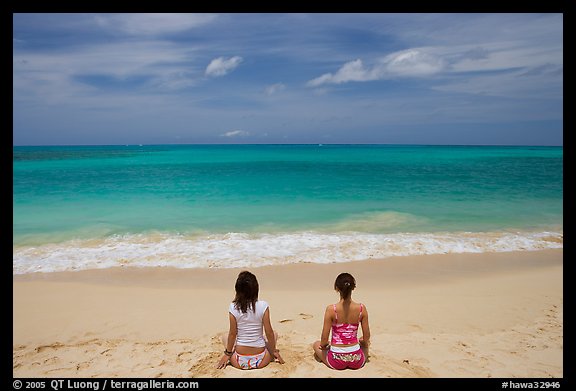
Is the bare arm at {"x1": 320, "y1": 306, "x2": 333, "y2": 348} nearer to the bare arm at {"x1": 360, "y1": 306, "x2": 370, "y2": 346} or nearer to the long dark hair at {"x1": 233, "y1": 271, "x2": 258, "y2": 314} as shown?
the bare arm at {"x1": 360, "y1": 306, "x2": 370, "y2": 346}

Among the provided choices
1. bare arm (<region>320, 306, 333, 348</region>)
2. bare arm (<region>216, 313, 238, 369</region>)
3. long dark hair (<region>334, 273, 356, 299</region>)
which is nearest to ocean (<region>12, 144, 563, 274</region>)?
bare arm (<region>216, 313, 238, 369</region>)

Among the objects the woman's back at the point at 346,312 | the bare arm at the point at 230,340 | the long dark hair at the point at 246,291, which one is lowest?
the bare arm at the point at 230,340

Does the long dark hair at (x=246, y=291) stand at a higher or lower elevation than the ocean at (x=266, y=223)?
higher

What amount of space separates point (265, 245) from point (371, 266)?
291 cm

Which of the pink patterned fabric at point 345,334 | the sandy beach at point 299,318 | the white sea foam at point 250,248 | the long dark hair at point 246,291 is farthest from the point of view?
the white sea foam at point 250,248

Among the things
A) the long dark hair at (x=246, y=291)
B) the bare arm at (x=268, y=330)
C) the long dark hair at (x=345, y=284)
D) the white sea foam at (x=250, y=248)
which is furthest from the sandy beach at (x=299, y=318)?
the long dark hair at (x=345, y=284)

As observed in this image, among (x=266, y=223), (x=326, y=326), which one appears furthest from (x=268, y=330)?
(x=266, y=223)

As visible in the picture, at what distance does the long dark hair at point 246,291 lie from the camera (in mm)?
3594

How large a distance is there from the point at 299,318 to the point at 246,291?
1869 mm

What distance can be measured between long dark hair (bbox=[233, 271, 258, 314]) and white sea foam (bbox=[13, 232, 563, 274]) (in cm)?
412

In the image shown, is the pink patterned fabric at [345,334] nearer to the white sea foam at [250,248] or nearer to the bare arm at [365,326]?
the bare arm at [365,326]

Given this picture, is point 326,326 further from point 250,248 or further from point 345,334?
point 250,248

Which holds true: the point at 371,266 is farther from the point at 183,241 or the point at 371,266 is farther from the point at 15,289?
the point at 15,289

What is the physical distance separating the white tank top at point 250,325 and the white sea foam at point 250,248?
4026 mm
